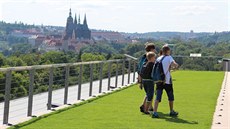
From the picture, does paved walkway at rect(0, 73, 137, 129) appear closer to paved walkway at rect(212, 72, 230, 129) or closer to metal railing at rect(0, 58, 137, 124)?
metal railing at rect(0, 58, 137, 124)

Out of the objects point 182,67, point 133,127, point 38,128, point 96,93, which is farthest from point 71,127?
point 182,67

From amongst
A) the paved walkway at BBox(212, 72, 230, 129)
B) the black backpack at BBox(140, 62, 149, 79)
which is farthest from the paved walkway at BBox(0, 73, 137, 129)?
the paved walkway at BBox(212, 72, 230, 129)

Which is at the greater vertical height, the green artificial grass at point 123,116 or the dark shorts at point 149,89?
the dark shorts at point 149,89

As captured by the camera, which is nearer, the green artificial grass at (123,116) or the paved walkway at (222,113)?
the green artificial grass at (123,116)

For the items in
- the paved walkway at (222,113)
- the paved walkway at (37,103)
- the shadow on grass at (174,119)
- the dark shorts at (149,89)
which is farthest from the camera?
the dark shorts at (149,89)

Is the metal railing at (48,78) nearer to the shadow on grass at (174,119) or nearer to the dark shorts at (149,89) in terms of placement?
the dark shorts at (149,89)

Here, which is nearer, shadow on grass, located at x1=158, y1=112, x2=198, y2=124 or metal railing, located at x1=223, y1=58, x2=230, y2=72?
shadow on grass, located at x1=158, y1=112, x2=198, y2=124

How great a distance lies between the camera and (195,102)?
497 inches

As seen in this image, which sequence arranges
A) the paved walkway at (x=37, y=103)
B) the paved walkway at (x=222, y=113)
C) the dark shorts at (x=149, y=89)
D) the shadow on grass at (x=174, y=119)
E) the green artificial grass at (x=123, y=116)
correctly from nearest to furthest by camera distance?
1. the green artificial grass at (x=123, y=116)
2. the paved walkway at (x=222, y=113)
3. the shadow on grass at (x=174, y=119)
4. the paved walkway at (x=37, y=103)
5. the dark shorts at (x=149, y=89)

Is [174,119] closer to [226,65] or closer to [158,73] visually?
[158,73]

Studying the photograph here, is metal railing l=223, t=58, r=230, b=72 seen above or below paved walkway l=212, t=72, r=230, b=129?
below

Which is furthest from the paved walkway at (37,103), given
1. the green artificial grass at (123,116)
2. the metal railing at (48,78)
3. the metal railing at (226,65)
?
the metal railing at (226,65)

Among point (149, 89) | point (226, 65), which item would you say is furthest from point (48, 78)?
point (226, 65)

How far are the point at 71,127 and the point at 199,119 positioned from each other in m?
2.79
